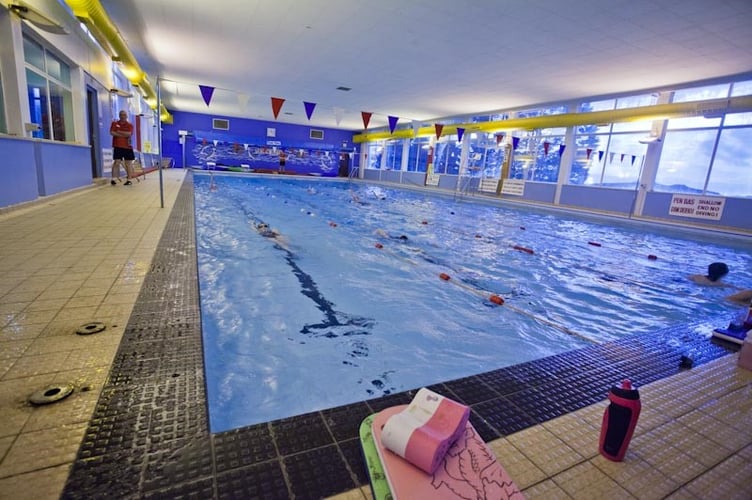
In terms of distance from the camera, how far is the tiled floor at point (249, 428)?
1129 millimetres

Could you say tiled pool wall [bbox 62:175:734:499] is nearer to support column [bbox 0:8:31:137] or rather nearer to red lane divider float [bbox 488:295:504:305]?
red lane divider float [bbox 488:295:504:305]

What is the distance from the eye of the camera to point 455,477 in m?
1.09

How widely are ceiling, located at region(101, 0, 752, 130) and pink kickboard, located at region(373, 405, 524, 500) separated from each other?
5962 mm

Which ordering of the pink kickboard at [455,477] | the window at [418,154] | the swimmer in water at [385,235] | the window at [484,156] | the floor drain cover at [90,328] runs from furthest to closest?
1. the window at [418,154]
2. the window at [484,156]
3. the swimmer in water at [385,235]
4. the floor drain cover at [90,328]
5. the pink kickboard at [455,477]

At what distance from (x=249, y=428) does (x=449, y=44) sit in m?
7.54

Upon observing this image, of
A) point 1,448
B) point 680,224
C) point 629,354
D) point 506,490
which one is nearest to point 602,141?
point 680,224

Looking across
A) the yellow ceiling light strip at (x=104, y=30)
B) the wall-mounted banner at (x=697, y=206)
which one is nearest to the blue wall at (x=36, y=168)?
Result: the yellow ceiling light strip at (x=104, y=30)

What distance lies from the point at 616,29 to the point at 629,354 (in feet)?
19.2

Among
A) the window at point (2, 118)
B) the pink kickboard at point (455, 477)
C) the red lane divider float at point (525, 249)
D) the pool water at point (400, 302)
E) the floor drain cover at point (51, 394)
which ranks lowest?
the pool water at point (400, 302)

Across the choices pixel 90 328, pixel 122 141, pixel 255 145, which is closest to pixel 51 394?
pixel 90 328

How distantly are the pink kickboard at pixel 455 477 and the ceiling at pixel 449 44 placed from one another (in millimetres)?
5962

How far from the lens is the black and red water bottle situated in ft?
4.16

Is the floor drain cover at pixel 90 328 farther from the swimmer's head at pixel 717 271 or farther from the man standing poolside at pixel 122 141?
the man standing poolside at pixel 122 141

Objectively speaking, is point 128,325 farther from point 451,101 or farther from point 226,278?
point 451,101
